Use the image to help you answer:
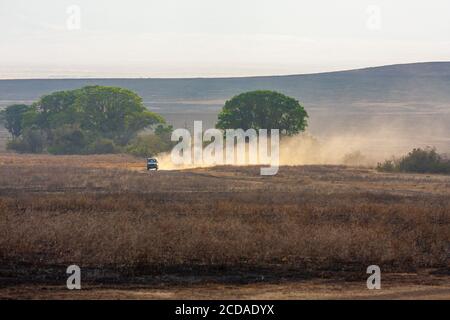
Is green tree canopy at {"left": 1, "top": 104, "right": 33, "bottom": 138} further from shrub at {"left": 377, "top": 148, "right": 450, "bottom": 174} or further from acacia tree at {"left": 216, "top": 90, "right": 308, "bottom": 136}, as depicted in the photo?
shrub at {"left": 377, "top": 148, "right": 450, "bottom": 174}

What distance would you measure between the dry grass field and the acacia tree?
184 ft

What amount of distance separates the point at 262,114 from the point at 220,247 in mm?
70773

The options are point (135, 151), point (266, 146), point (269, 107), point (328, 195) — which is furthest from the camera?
point (135, 151)


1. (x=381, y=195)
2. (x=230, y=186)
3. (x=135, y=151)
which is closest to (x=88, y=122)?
(x=135, y=151)

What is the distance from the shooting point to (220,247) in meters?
22.1

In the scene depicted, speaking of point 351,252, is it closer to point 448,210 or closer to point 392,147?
point 448,210

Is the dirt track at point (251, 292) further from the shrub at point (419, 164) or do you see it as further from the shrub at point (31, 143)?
the shrub at point (31, 143)

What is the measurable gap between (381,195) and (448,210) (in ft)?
30.8

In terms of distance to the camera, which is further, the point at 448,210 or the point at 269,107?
the point at 269,107

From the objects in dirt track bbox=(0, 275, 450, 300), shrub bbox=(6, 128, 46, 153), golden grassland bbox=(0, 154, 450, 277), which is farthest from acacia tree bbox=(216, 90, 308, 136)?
dirt track bbox=(0, 275, 450, 300)

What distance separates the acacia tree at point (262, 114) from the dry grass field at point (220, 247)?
56.2m

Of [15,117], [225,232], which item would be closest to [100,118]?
[15,117]

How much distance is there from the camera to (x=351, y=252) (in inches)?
874

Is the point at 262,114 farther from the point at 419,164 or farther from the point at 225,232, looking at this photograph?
the point at 225,232
